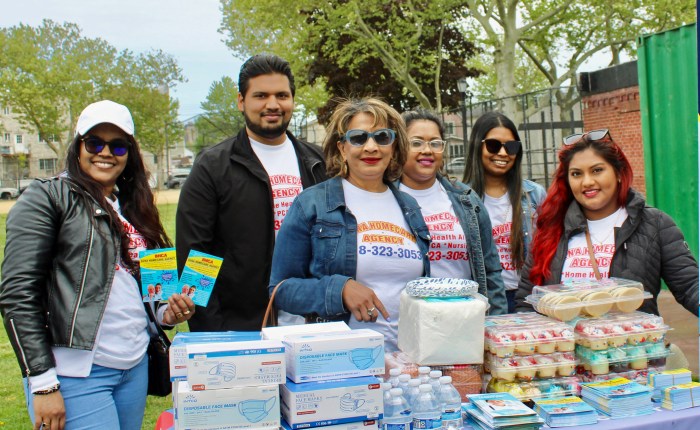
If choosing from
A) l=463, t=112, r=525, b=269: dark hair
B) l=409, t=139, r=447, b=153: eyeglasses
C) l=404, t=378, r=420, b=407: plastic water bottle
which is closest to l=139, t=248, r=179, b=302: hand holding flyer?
l=404, t=378, r=420, b=407: plastic water bottle

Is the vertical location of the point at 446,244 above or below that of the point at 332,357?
above

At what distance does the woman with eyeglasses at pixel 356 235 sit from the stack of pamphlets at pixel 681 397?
101cm

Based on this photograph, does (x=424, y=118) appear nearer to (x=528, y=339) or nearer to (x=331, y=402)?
(x=528, y=339)

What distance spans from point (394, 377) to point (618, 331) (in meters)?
0.90

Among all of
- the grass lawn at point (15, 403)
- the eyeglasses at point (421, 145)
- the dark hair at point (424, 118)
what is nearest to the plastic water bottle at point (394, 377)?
the eyeglasses at point (421, 145)

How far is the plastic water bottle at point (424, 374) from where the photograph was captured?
2082 millimetres

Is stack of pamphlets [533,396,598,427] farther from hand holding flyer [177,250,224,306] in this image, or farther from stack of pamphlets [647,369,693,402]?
hand holding flyer [177,250,224,306]

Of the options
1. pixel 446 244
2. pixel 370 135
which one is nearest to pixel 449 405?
pixel 446 244

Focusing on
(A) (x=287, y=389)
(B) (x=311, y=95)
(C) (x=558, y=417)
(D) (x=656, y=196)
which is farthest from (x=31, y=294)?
(B) (x=311, y=95)

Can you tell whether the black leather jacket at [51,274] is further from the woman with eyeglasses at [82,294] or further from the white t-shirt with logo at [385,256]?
the white t-shirt with logo at [385,256]

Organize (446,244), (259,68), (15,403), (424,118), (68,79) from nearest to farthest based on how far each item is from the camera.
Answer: (446,244)
(424,118)
(259,68)
(15,403)
(68,79)

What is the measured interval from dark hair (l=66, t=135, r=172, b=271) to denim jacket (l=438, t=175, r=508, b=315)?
4.64 feet

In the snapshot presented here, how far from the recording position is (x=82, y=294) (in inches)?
91.3

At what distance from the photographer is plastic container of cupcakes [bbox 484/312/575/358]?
227 cm
